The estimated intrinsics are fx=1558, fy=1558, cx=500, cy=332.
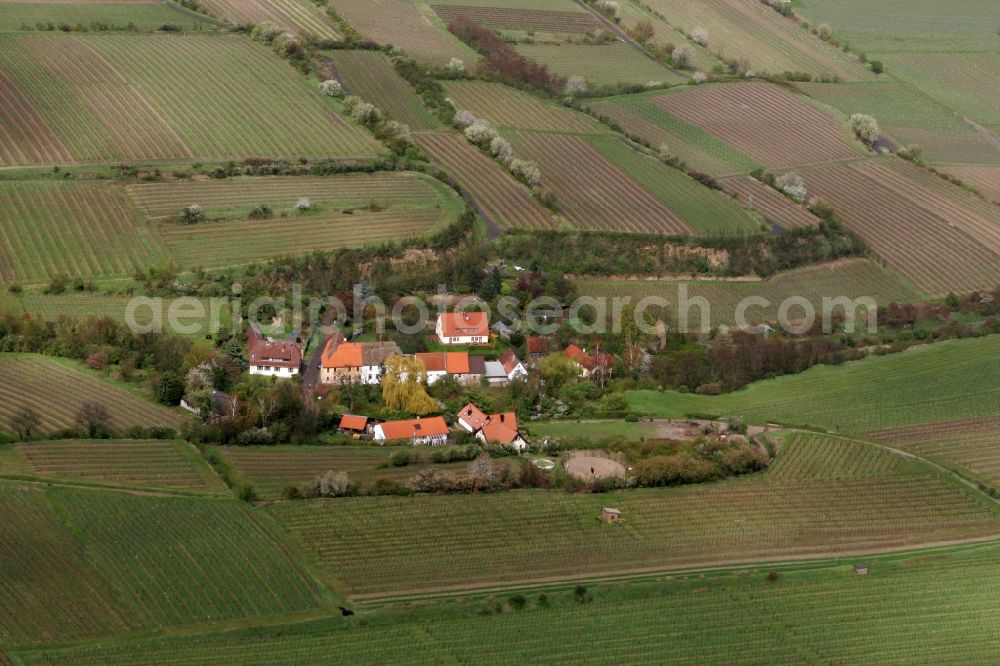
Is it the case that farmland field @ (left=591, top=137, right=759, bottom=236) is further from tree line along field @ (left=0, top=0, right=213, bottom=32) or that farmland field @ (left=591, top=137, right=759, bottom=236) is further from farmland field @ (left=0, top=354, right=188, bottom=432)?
farmland field @ (left=0, top=354, right=188, bottom=432)

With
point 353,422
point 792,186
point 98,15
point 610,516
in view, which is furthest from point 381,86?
point 610,516

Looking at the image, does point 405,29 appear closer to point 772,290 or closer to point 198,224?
point 198,224

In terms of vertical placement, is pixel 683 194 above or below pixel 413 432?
above

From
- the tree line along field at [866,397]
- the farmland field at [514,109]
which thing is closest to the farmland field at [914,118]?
the farmland field at [514,109]

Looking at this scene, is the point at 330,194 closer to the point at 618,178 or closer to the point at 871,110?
the point at 618,178

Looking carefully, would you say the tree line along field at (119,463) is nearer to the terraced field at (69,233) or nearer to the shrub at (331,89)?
the terraced field at (69,233)
